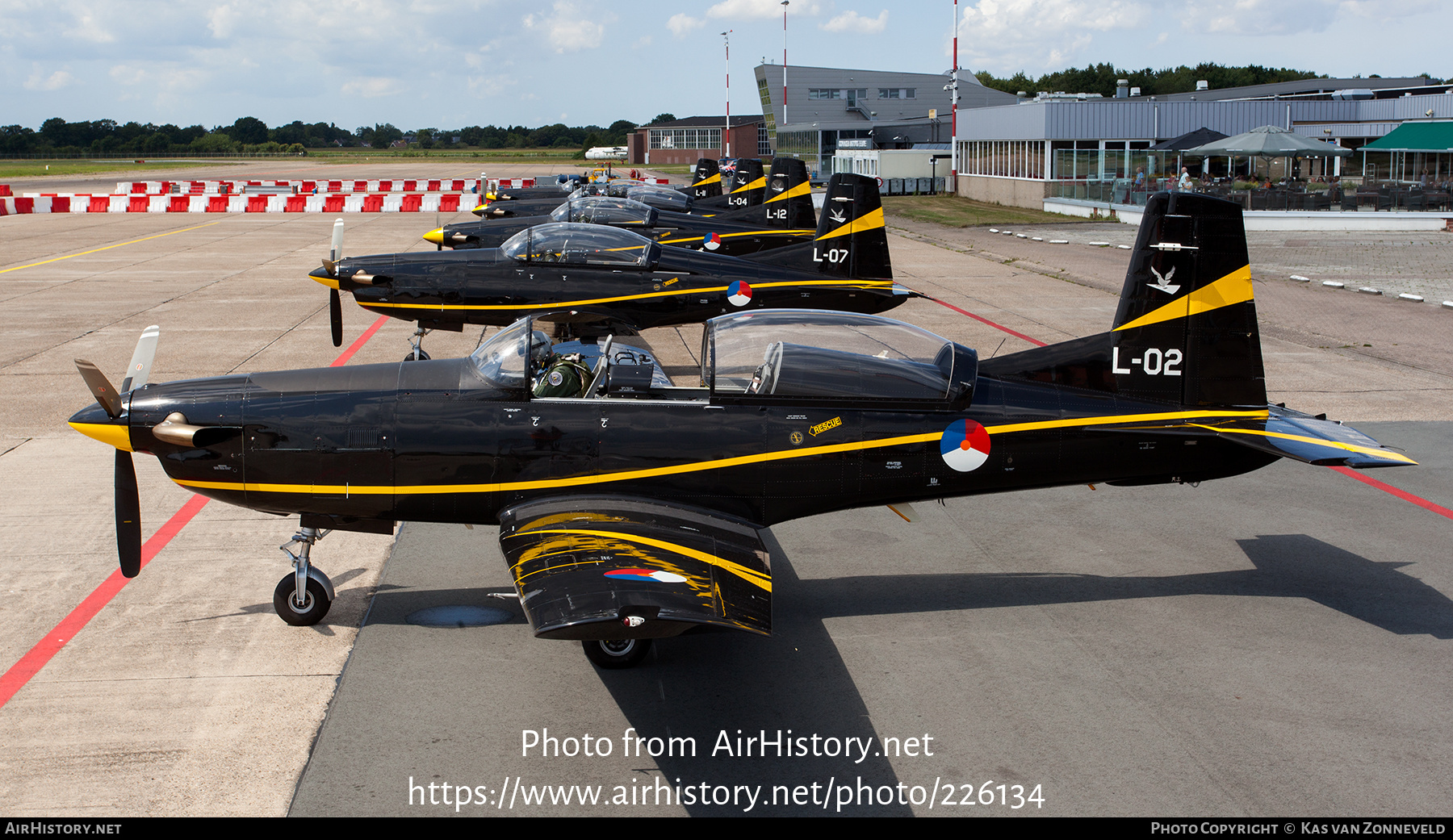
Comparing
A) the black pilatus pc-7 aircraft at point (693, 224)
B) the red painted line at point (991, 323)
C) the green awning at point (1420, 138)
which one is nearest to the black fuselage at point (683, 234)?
the black pilatus pc-7 aircraft at point (693, 224)

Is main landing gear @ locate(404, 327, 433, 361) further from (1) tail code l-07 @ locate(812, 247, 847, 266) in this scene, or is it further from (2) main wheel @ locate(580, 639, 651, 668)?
(2) main wheel @ locate(580, 639, 651, 668)

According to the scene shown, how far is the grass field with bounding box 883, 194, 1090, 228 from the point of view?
40125mm

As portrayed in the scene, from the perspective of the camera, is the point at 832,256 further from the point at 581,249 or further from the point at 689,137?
the point at 689,137

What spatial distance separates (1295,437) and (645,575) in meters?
4.50

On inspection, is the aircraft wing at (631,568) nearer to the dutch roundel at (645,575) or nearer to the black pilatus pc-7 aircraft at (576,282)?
the dutch roundel at (645,575)

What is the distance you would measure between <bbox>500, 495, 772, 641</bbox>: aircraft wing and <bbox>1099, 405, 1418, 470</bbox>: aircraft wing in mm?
2833

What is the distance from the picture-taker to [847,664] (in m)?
6.45

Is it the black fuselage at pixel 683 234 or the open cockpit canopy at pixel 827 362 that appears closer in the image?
the open cockpit canopy at pixel 827 362

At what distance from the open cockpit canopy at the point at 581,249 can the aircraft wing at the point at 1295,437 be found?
8054 mm

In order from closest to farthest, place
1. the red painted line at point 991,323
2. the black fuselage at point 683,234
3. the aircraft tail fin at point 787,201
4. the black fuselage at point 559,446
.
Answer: the black fuselage at point 559,446 < the red painted line at point 991,323 < the black fuselage at point 683,234 < the aircraft tail fin at point 787,201

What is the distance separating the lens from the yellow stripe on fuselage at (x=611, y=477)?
22.5 ft

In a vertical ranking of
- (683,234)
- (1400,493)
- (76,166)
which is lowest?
(1400,493)

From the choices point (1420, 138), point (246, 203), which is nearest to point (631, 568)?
point (1420, 138)

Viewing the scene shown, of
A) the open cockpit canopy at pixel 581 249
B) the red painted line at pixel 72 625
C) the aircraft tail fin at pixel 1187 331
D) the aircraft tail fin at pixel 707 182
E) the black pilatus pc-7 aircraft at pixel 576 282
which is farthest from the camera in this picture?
the aircraft tail fin at pixel 707 182
